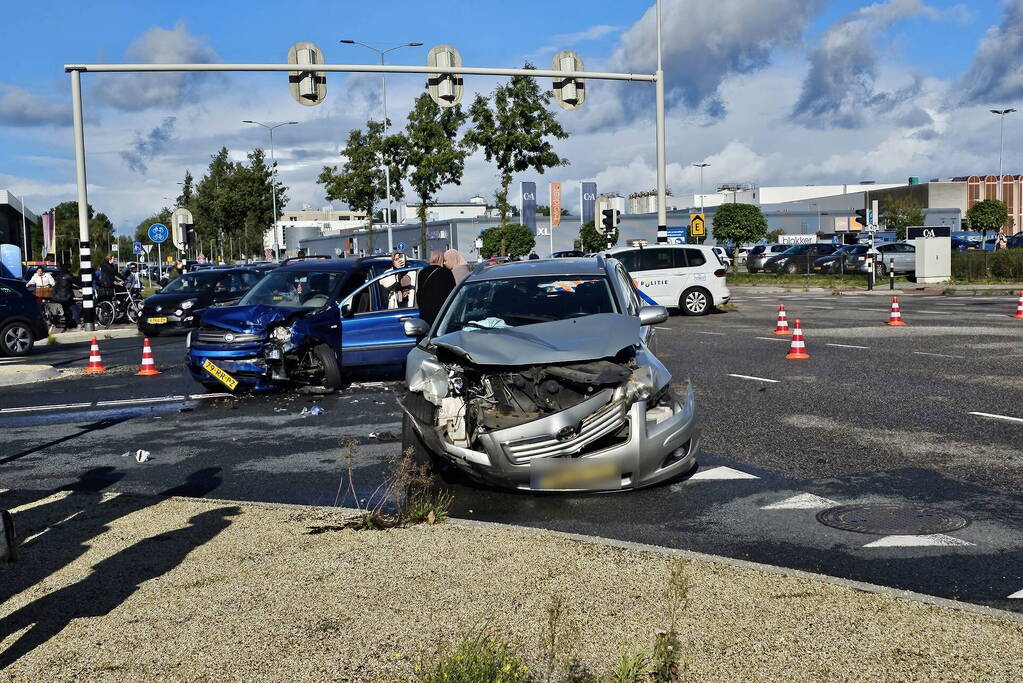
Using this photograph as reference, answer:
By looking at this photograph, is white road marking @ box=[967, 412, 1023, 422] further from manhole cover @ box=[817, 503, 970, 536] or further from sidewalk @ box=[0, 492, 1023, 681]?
sidewalk @ box=[0, 492, 1023, 681]

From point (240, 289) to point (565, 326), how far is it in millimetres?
21625

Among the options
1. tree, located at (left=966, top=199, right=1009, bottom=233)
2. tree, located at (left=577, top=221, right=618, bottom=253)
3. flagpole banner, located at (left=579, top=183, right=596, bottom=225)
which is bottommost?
tree, located at (left=577, top=221, right=618, bottom=253)

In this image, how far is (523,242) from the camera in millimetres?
67812

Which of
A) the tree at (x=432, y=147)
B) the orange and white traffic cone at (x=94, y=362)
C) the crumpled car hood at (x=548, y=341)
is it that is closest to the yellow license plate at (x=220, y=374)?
the orange and white traffic cone at (x=94, y=362)

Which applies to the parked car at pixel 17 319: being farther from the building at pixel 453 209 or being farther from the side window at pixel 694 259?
the building at pixel 453 209

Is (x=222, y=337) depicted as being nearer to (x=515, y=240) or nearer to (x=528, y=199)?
(x=528, y=199)

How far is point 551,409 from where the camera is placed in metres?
7.26

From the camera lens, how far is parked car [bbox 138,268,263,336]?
26719mm

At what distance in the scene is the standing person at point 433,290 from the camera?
46.4 ft

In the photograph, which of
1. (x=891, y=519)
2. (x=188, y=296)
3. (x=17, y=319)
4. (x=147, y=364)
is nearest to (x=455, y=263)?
(x=147, y=364)

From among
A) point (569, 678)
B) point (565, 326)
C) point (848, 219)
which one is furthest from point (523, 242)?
point (569, 678)

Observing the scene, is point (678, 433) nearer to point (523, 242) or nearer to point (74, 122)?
point (74, 122)

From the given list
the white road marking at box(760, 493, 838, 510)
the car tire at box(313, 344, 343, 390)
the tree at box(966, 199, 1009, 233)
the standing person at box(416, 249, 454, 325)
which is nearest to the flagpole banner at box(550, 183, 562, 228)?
the tree at box(966, 199, 1009, 233)

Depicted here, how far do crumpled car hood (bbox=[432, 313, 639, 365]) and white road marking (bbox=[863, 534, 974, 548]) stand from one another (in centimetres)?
217
